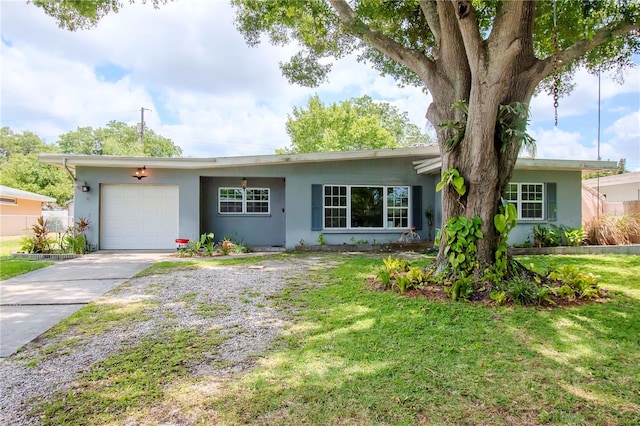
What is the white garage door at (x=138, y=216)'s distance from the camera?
34.6ft

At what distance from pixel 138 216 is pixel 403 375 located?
10.1m

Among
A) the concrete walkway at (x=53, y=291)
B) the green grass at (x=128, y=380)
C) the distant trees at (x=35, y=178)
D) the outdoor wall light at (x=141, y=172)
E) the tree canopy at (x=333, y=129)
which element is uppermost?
the tree canopy at (x=333, y=129)

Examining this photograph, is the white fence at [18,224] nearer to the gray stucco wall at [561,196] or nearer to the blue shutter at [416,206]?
the blue shutter at [416,206]

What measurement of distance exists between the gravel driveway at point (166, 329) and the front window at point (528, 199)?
24.5ft

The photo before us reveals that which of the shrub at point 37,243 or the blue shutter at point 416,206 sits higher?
the blue shutter at point 416,206

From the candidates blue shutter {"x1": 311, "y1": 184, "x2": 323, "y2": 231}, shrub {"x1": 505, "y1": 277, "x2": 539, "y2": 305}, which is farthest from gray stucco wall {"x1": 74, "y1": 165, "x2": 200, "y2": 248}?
shrub {"x1": 505, "y1": 277, "x2": 539, "y2": 305}

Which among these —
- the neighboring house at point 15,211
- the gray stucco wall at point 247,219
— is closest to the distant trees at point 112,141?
the neighboring house at point 15,211

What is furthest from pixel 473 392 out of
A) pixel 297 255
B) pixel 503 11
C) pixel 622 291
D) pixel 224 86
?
pixel 224 86

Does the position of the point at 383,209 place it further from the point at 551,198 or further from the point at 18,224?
the point at 18,224

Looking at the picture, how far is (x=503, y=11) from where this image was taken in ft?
15.8

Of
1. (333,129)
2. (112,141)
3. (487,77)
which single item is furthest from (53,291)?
(112,141)

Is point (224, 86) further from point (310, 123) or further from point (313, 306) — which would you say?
point (313, 306)

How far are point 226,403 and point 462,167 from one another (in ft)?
14.9

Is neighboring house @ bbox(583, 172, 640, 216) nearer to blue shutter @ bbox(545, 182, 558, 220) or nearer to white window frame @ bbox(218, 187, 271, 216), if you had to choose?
blue shutter @ bbox(545, 182, 558, 220)
